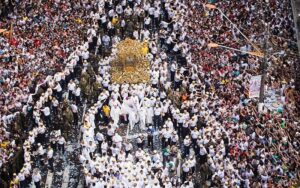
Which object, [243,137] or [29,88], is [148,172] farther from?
[29,88]

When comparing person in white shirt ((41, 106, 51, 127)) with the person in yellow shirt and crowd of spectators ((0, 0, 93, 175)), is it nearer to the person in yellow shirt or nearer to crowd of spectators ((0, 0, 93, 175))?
crowd of spectators ((0, 0, 93, 175))

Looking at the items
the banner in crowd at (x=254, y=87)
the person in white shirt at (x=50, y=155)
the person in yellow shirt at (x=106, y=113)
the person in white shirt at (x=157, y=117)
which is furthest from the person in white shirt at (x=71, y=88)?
the banner in crowd at (x=254, y=87)

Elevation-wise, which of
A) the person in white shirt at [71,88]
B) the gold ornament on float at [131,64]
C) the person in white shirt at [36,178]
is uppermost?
the gold ornament on float at [131,64]

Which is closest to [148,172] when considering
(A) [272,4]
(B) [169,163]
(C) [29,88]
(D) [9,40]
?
(B) [169,163]

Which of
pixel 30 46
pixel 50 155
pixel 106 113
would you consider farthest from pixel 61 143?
pixel 30 46

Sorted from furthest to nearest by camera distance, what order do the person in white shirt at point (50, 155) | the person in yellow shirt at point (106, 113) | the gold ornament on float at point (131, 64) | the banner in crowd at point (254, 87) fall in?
the gold ornament on float at point (131, 64) < the banner in crowd at point (254, 87) < the person in yellow shirt at point (106, 113) < the person in white shirt at point (50, 155)

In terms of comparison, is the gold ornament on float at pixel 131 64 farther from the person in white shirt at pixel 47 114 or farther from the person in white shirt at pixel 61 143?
the person in white shirt at pixel 61 143
